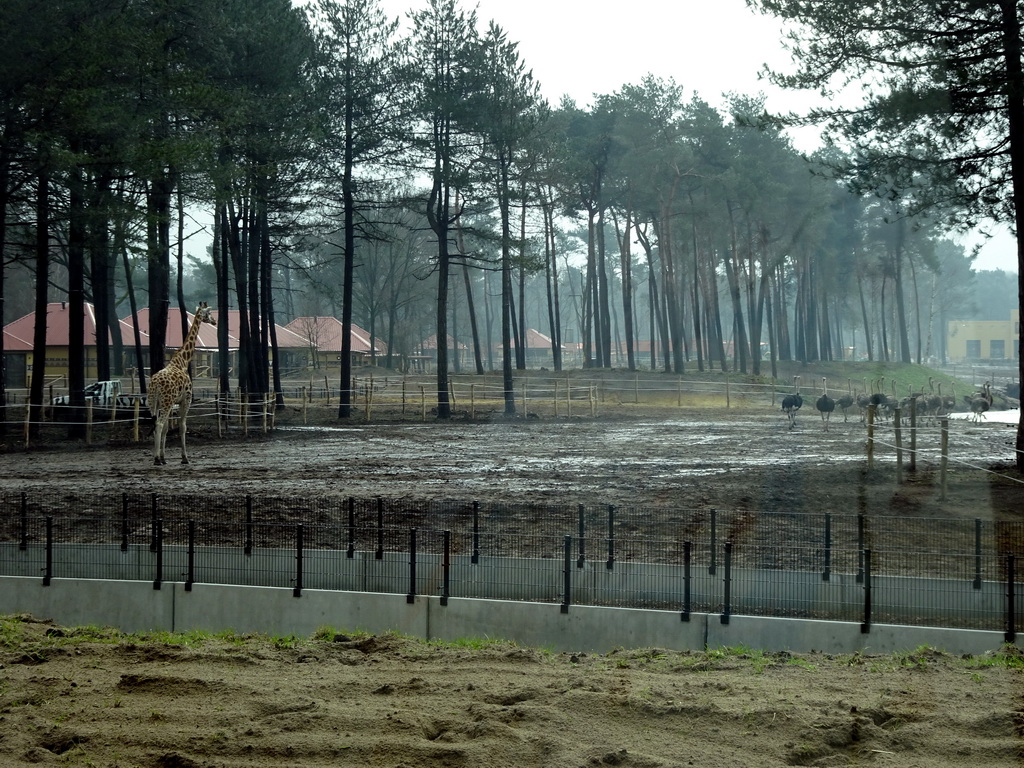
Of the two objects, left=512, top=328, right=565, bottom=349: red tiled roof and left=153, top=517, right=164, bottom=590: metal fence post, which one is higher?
left=512, top=328, right=565, bottom=349: red tiled roof

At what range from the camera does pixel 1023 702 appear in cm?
677

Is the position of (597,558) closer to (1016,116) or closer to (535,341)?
(1016,116)

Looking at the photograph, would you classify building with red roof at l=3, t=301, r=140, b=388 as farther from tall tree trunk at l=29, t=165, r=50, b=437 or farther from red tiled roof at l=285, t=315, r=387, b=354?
tall tree trunk at l=29, t=165, r=50, b=437

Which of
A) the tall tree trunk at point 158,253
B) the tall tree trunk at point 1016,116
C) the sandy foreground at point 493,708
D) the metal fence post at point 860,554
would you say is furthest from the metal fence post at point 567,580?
the tall tree trunk at point 158,253

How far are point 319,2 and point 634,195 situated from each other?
21520mm

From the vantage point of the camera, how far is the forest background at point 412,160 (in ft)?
59.6

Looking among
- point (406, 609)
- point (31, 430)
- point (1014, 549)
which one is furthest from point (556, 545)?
point (31, 430)

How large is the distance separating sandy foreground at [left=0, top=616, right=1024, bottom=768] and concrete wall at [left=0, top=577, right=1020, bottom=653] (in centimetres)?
84

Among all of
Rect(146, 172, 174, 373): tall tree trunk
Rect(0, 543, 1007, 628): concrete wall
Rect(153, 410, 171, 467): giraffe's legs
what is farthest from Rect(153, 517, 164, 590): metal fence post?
Rect(146, 172, 174, 373): tall tree trunk

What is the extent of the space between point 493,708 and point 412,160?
3186 cm

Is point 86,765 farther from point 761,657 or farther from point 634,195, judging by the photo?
point 634,195

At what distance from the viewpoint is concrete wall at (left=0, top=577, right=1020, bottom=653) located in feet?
30.6

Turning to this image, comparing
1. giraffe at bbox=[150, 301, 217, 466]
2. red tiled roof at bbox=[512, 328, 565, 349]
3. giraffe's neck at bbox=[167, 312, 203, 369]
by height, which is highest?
red tiled roof at bbox=[512, 328, 565, 349]

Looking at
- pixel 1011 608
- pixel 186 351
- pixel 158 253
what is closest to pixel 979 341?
pixel 158 253
